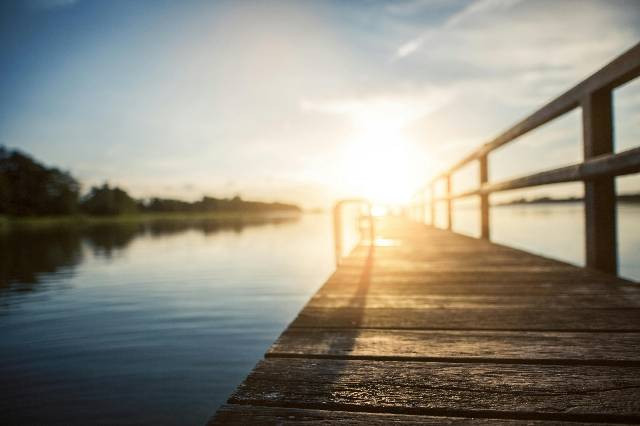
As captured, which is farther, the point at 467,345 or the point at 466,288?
the point at 466,288

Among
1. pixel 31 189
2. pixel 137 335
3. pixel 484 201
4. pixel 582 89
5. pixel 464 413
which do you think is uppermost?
pixel 31 189

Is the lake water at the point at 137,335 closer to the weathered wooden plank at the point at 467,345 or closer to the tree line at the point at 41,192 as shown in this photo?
the weathered wooden plank at the point at 467,345

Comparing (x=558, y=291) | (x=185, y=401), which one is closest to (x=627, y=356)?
(x=558, y=291)

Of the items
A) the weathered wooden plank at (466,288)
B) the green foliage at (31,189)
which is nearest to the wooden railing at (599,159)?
the weathered wooden plank at (466,288)

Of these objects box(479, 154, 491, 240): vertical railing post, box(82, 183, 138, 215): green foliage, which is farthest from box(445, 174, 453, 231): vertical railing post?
box(82, 183, 138, 215): green foliage

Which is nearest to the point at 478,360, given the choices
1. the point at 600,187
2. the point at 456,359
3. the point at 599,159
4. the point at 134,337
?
the point at 456,359

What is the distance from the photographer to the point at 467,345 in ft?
Answer: 4.54

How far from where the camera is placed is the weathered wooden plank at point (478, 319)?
1572mm

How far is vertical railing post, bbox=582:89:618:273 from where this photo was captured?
7.63 ft

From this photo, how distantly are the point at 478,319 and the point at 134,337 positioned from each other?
4993 millimetres

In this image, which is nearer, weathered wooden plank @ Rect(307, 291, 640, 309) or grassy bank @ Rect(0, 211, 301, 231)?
weathered wooden plank @ Rect(307, 291, 640, 309)

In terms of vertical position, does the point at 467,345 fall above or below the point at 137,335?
above

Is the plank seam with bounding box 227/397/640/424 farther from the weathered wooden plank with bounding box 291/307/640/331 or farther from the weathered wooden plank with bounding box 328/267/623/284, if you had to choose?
the weathered wooden plank with bounding box 328/267/623/284

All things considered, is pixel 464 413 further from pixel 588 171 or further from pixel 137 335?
pixel 137 335
